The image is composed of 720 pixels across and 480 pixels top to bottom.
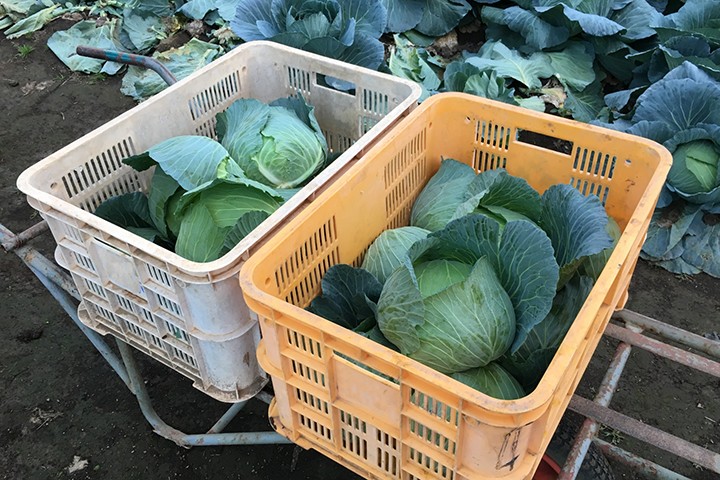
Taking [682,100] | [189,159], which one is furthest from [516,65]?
[189,159]

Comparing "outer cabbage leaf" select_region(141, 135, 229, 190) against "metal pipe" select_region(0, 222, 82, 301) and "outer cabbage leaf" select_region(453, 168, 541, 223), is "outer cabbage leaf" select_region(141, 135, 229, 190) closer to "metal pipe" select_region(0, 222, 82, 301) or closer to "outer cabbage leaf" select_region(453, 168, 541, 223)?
"metal pipe" select_region(0, 222, 82, 301)

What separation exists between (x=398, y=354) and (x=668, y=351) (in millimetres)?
917

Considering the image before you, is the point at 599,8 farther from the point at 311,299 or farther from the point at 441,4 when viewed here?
the point at 311,299

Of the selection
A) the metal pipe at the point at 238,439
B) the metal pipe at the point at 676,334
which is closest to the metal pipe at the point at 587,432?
the metal pipe at the point at 676,334

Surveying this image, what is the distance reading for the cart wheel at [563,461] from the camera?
5.98 ft

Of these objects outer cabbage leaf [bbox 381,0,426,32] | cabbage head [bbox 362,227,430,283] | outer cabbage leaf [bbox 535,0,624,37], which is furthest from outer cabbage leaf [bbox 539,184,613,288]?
outer cabbage leaf [bbox 381,0,426,32]

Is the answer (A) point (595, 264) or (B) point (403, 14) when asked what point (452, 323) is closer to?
(A) point (595, 264)

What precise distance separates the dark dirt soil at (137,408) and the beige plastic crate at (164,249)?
974mm

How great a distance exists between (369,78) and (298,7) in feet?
5.97

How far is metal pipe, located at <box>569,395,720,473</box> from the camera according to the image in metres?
1.40

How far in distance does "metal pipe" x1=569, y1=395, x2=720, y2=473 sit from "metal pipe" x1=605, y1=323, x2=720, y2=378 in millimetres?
209

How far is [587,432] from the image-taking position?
1522mm

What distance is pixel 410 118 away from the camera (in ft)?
5.93

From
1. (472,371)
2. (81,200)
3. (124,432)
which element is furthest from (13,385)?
(472,371)
